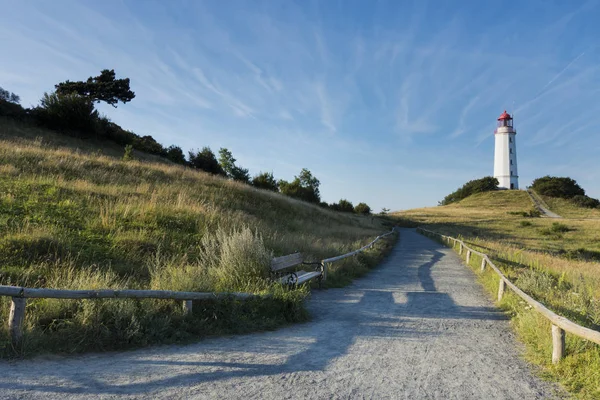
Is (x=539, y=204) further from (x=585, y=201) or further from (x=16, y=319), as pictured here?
(x=16, y=319)

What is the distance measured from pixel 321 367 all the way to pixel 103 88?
152 feet

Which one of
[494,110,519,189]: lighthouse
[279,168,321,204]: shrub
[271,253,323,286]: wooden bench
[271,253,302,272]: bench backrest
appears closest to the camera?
[271,253,323,286]: wooden bench

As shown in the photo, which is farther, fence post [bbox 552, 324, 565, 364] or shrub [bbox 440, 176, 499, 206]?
shrub [bbox 440, 176, 499, 206]

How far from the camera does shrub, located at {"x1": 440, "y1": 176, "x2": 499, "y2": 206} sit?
3514 inches

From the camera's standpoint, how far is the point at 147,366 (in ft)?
13.8

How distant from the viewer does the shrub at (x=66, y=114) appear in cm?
3027

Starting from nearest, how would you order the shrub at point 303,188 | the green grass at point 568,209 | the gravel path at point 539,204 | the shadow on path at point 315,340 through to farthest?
the shadow on path at point 315,340
the shrub at point 303,188
the green grass at point 568,209
the gravel path at point 539,204

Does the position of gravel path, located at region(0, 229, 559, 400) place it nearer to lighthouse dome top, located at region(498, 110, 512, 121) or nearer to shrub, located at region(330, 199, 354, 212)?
shrub, located at region(330, 199, 354, 212)

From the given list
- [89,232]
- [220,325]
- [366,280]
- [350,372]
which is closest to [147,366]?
[220,325]

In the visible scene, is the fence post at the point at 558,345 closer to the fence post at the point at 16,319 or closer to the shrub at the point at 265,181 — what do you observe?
the fence post at the point at 16,319

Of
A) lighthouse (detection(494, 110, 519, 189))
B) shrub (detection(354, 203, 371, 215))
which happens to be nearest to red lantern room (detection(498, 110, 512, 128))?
lighthouse (detection(494, 110, 519, 189))

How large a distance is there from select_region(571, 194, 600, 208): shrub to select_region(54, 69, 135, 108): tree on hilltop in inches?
3256

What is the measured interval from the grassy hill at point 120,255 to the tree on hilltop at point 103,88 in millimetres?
28989

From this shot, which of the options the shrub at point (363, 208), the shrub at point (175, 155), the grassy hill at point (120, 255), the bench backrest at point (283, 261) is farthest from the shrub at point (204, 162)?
the shrub at point (363, 208)
